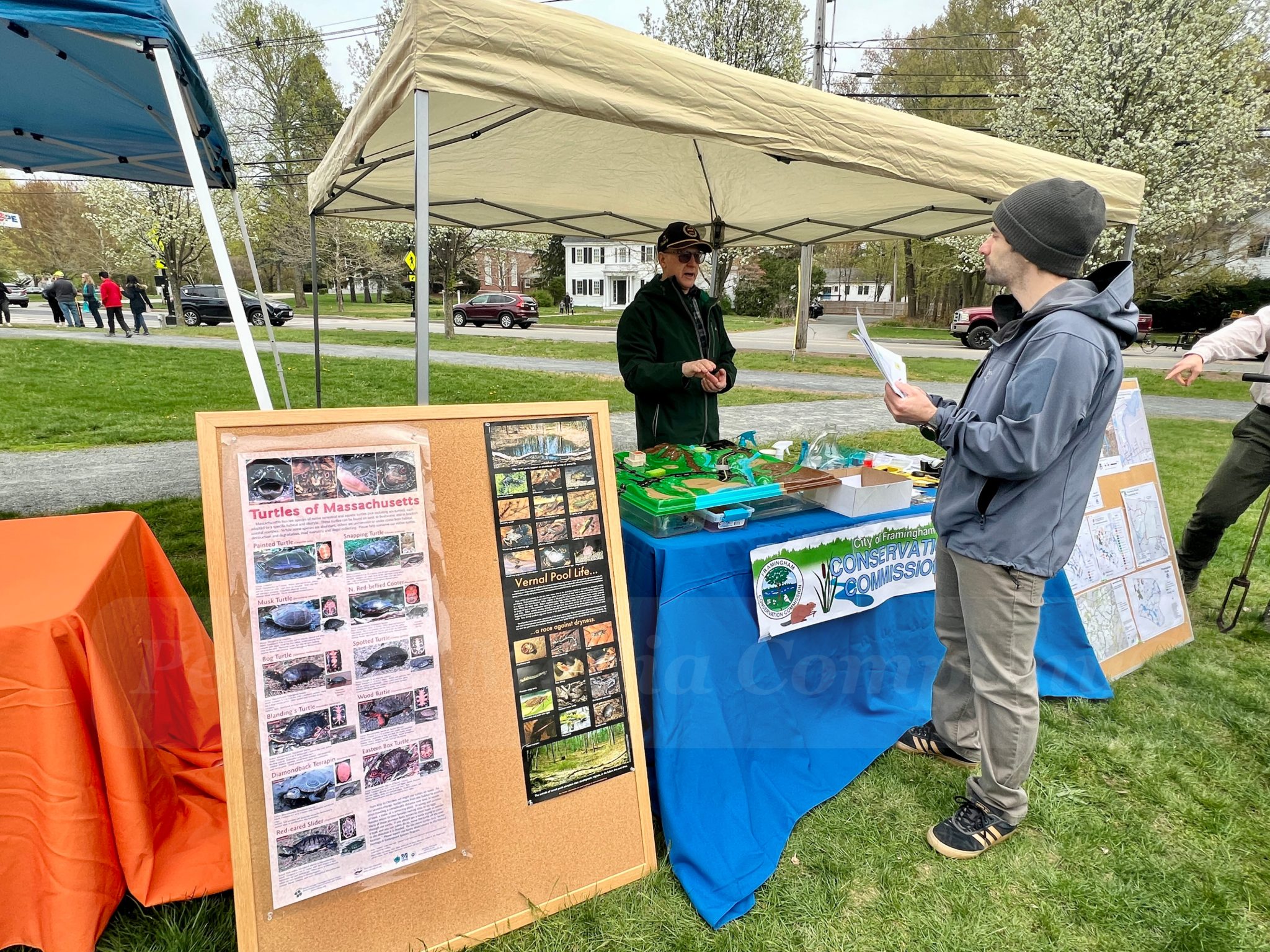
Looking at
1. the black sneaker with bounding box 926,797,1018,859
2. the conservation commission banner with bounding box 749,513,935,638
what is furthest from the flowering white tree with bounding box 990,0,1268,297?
the black sneaker with bounding box 926,797,1018,859

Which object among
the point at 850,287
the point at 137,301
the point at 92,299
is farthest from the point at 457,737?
the point at 850,287

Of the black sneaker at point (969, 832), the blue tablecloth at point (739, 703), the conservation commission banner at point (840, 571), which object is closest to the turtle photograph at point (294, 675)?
the blue tablecloth at point (739, 703)

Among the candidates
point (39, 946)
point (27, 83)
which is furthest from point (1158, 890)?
point (27, 83)

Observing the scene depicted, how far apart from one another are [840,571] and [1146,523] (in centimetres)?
198

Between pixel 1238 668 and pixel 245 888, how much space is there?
13.1ft

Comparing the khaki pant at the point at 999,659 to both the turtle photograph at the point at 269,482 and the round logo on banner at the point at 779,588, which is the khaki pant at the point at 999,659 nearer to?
the round logo on banner at the point at 779,588

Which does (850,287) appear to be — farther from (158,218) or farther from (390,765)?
(390,765)

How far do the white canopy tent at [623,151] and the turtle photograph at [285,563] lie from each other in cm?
72

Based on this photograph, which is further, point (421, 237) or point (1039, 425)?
point (421, 237)

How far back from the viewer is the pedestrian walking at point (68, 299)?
1761 cm

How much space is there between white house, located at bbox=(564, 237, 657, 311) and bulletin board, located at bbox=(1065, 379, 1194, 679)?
42.3 meters

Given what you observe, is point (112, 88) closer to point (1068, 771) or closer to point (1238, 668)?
point (1068, 771)

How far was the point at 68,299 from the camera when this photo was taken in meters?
17.8

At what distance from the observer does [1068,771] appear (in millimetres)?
2314
